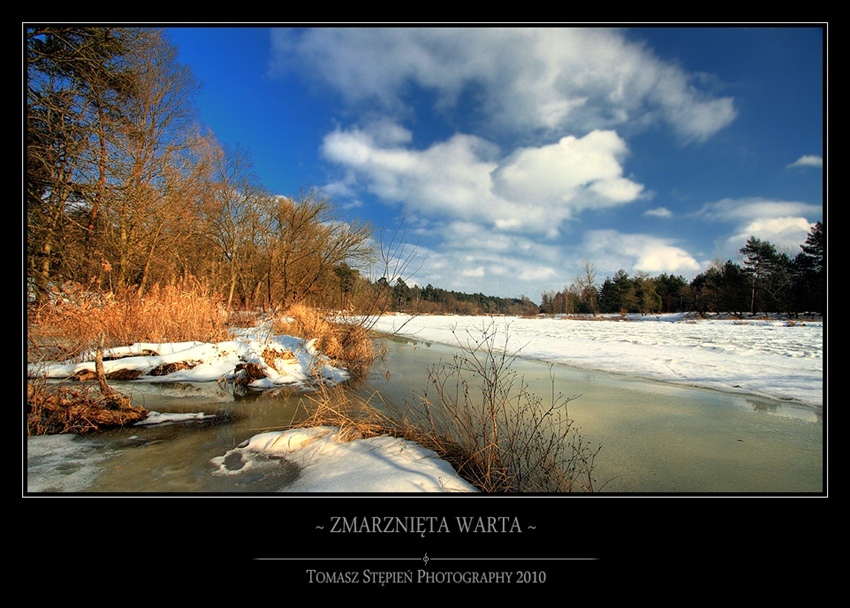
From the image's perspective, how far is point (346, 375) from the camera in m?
6.14

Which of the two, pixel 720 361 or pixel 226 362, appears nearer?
pixel 226 362

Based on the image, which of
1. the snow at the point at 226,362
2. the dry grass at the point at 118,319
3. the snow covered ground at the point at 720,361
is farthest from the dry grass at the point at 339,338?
the dry grass at the point at 118,319

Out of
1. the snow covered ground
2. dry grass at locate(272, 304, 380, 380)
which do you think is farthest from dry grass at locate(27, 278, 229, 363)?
the snow covered ground

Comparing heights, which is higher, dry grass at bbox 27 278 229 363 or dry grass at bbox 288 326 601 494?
dry grass at bbox 27 278 229 363

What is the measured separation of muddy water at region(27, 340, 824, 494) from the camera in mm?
2135

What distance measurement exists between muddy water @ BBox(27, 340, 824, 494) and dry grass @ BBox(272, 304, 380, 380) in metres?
2.24

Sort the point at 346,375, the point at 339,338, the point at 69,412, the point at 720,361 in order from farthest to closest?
the point at 339,338 < the point at 720,361 < the point at 346,375 < the point at 69,412

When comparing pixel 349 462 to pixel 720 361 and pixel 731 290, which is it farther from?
pixel 731 290

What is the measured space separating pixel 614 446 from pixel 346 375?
4.68 metres

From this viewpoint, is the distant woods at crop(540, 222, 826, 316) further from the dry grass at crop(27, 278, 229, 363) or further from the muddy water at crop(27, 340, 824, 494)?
the dry grass at crop(27, 278, 229, 363)

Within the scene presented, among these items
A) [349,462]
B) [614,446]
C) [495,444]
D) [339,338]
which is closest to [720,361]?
[614,446]

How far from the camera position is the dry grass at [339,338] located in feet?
22.3

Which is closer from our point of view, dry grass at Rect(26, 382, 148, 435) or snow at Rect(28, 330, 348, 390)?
dry grass at Rect(26, 382, 148, 435)
